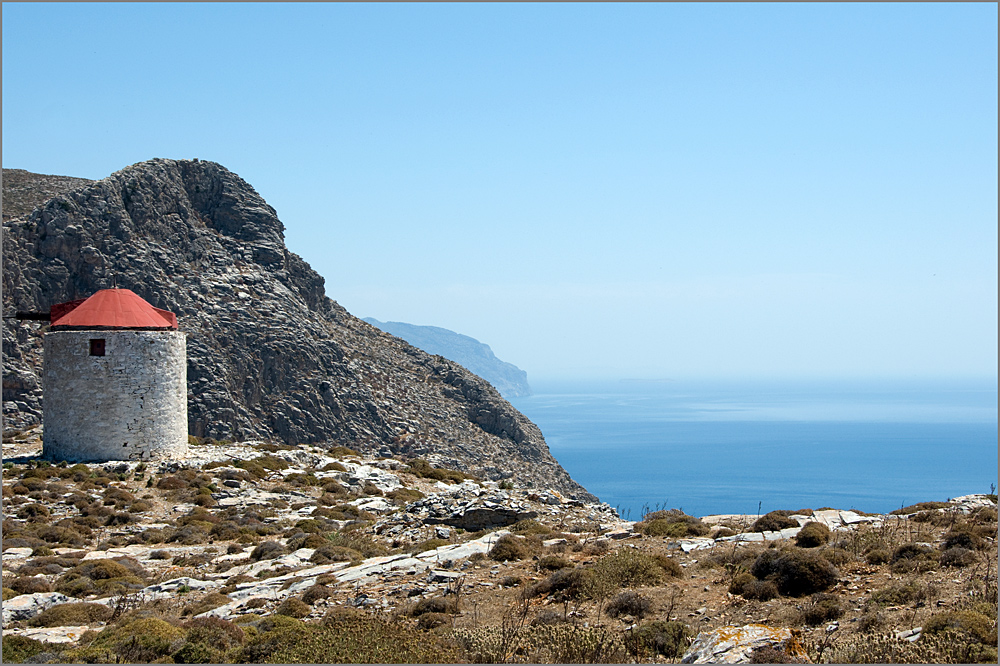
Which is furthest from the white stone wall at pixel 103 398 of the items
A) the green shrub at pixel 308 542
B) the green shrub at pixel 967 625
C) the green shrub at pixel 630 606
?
the green shrub at pixel 967 625

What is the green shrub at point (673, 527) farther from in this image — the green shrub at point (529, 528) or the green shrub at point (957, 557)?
the green shrub at point (957, 557)

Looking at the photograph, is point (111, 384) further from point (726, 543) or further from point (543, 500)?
point (726, 543)

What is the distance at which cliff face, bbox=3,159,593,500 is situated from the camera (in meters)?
52.5

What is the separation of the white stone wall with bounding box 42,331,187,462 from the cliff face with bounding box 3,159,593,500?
20057 millimetres

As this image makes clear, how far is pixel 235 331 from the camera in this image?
184 ft

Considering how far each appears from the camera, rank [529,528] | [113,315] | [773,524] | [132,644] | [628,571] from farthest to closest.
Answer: [113,315] → [529,528] → [773,524] → [628,571] → [132,644]

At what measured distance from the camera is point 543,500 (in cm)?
2434

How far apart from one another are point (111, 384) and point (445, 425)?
31.1m

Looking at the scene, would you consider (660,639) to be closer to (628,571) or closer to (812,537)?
(628,571)

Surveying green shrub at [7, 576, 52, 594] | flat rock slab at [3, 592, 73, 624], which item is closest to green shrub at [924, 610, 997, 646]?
flat rock slab at [3, 592, 73, 624]

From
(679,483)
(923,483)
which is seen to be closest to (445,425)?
(679,483)

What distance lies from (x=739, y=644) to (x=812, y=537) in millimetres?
6135

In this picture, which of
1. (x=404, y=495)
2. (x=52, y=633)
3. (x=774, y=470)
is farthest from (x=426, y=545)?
(x=774, y=470)

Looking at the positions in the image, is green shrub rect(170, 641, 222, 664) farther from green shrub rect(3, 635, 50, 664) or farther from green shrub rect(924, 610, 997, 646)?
green shrub rect(924, 610, 997, 646)
